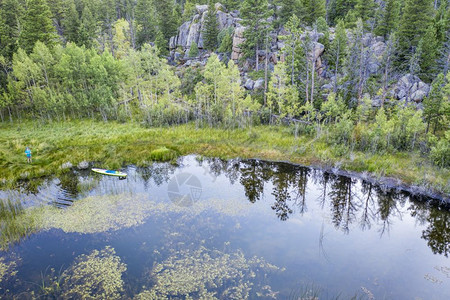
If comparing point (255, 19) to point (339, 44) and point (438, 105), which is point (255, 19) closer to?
point (339, 44)

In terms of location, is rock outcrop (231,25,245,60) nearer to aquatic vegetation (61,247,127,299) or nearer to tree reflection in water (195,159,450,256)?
tree reflection in water (195,159,450,256)

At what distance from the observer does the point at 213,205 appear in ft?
63.8

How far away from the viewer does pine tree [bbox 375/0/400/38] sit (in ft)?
147

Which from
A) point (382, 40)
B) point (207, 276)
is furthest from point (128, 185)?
point (382, 40)

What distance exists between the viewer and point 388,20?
45688mm

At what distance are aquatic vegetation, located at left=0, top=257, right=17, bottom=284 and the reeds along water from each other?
54.9 inches

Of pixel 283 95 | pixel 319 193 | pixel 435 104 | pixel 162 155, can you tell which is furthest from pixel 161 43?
Result: pixel 319 193

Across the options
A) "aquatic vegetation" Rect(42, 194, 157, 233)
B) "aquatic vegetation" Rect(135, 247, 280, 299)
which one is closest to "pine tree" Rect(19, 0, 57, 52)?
"aquatic vegetation" Rect(42, 194, 157, 233)

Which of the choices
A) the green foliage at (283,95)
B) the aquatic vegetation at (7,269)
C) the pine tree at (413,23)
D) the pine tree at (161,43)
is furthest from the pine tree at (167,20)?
the aquatic vegetation at (7,269)

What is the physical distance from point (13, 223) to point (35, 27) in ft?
134

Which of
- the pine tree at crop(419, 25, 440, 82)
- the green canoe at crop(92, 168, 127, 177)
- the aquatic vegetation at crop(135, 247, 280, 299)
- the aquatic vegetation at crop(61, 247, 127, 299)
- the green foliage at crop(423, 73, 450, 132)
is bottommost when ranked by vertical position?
the aquatic vegetation at crop(135, 247, 280, 299)

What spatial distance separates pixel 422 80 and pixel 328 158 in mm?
22823

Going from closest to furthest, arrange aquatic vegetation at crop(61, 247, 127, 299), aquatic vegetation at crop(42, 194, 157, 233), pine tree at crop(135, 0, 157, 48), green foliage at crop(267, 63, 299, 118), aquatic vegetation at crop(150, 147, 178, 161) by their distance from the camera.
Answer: aquatic vegetation at crop(61, 247, 127, 299) < aquatic vegetation at crop(42, 194, 157, 233) < aquatic vegetation at crop(150, 147, 178, 161) < green foliage at crop(267, 63, 299, 118) < pine tree at crop(135, 0, 157, 48)

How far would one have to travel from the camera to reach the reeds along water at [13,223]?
1572 cm
